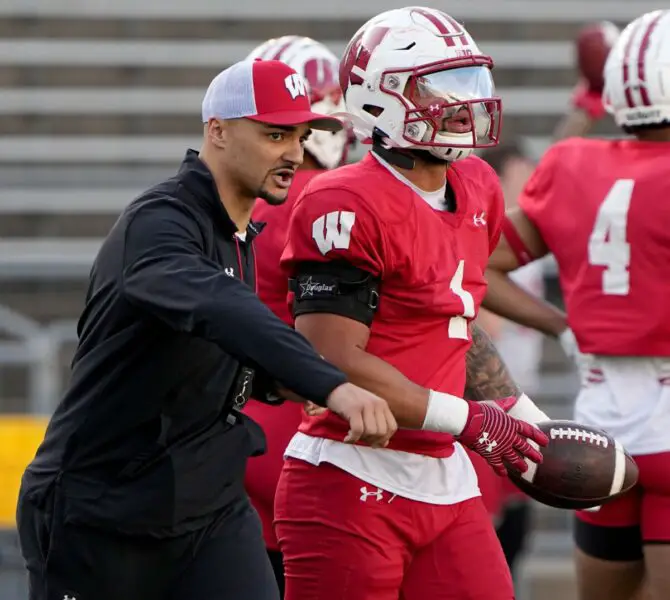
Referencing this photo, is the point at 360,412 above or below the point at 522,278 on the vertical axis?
above

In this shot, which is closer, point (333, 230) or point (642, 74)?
point (333, 230)

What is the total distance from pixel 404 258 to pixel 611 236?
1083mm

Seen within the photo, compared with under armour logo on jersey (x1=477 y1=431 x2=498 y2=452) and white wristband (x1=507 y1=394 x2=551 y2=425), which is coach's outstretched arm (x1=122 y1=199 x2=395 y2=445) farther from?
white wristband (x1=507 y1=394 x2=551 y2=425)

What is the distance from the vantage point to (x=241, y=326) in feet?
10.6

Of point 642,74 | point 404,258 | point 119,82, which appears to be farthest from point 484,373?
point 119,82

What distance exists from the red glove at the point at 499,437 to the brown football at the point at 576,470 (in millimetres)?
278

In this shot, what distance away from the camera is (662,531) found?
4.60 m

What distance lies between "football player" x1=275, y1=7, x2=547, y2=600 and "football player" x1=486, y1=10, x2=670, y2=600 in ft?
2.37

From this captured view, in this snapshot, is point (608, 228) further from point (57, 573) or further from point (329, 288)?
point (57, 573)

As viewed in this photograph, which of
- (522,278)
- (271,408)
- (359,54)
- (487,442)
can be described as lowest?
(522,278)

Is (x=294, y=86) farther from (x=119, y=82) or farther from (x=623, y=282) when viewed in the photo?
(x=119, y=82)

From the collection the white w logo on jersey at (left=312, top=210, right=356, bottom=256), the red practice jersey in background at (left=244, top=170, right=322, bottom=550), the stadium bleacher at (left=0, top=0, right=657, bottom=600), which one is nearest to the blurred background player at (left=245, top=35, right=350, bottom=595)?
the red practice jersey in background at (left=244, top=170, right=322, bottom=550)

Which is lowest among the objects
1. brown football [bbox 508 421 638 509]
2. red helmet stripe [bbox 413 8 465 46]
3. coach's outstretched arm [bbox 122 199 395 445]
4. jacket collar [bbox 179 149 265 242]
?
brown football [bbox 508 421 638 509]

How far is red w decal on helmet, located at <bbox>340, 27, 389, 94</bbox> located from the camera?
4.02 meters
